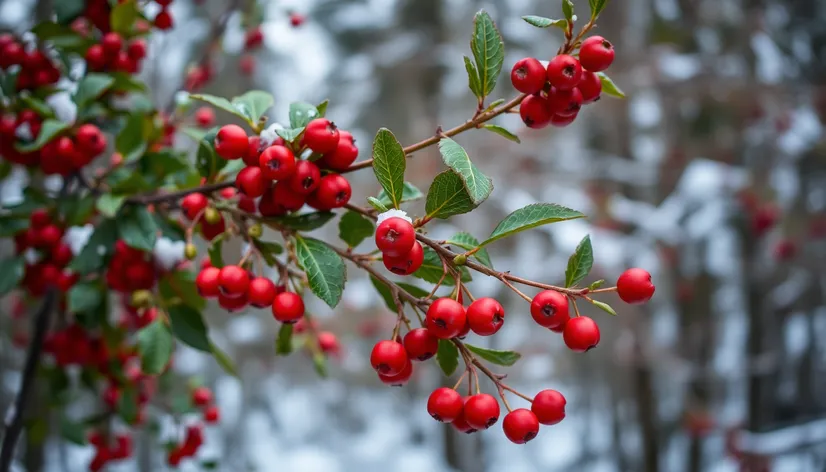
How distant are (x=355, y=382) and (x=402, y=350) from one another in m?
2.97

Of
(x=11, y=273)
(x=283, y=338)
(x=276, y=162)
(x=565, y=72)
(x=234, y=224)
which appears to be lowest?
(x=11, y=273)

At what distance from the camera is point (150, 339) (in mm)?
583

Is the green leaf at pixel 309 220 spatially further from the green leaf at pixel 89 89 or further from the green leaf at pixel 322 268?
the green leaf at pixel 89 89

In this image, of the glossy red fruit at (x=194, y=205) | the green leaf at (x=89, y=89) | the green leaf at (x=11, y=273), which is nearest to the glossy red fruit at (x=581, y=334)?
the glossy red fruit at (x=194, y=205)

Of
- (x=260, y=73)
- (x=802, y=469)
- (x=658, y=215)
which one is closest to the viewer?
(x=658, y=215)

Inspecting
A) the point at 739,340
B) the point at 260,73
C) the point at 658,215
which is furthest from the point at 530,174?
the point at 260,73

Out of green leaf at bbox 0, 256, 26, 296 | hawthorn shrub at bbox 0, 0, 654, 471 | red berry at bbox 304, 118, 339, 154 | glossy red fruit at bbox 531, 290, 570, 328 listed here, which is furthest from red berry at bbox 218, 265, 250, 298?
green leaf at bbox 0, 256, 26, 296

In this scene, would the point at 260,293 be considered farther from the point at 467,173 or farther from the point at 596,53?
the point at 596,53

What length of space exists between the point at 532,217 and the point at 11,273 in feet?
2.14

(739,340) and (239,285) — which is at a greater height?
(239,285)

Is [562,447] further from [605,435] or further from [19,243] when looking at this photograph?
[19,243]

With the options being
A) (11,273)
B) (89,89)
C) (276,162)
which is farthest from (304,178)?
(11,273)

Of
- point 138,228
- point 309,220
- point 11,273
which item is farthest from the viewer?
point 11,273

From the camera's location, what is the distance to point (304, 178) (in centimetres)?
39
